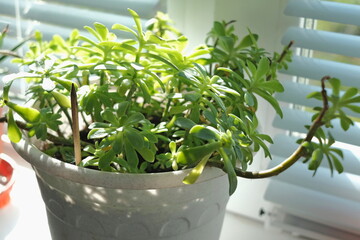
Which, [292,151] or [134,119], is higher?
[134,119]

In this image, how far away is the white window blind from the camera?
0.94 metres

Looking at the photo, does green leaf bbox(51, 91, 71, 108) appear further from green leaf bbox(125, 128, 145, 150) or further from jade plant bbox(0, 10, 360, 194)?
green leaf bbox(125, 128, 145, 150)

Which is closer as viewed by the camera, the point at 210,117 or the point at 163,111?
the point at 210,117

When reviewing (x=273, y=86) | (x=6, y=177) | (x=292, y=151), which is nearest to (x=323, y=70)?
(x=292, y=151)

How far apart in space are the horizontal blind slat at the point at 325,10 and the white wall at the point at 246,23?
53 mm

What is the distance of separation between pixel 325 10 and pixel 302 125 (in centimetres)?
20

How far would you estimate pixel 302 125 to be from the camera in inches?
39.0

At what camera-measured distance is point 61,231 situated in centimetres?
77

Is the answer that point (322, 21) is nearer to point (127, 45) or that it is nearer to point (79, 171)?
point (127, 45)

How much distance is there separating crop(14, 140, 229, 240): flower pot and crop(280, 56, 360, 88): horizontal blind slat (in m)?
0.31

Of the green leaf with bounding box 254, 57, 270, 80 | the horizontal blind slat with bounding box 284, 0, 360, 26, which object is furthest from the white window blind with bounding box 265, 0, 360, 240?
the green leaf with bounding box 254, 57, 270, 80

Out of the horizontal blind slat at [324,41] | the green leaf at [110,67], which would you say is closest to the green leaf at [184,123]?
the green leaf at [110,67]

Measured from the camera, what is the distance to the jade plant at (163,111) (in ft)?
2.15

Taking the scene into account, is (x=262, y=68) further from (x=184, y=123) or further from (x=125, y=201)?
(x=125, y=201)
